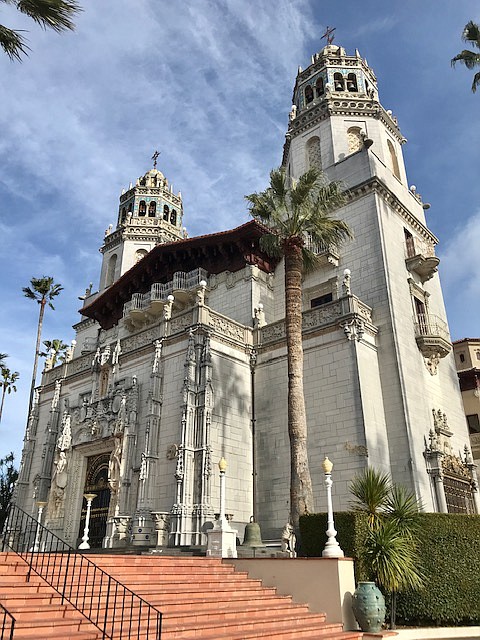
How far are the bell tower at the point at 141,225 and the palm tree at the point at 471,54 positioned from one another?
25070mm

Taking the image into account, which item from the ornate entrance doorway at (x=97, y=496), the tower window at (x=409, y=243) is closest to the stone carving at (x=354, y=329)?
the tower window at (x=409, y=243)

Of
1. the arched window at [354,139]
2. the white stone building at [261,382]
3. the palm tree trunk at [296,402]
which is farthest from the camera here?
the arched window at [354,139]

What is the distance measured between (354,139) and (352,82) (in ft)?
15.6

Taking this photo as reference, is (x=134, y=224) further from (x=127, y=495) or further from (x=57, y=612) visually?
(x=57, y=612)

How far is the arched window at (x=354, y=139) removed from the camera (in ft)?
94.2

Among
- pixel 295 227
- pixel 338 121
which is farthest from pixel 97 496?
pixel 338 121

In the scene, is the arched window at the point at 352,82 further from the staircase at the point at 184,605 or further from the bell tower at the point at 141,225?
the staircase at the point at 184,605

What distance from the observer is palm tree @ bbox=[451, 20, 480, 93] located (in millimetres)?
19594

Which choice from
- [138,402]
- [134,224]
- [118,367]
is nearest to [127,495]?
[138,402]

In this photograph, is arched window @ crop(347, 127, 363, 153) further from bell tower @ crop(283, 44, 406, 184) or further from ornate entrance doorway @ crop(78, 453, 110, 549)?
ornate entrance doorway @ crop(78, 453, 110, 549)

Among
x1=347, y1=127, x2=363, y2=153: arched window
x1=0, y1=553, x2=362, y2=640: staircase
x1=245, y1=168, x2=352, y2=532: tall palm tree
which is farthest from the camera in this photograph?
x1=347, y1=127, x2=363, y2=153: arched window

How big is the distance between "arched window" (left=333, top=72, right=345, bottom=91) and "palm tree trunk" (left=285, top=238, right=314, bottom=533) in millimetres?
17047

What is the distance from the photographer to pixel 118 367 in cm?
2458

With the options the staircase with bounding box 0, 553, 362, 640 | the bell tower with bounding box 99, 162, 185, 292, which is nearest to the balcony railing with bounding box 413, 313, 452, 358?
the staircase with bounding box 0, 553, 362, 640
